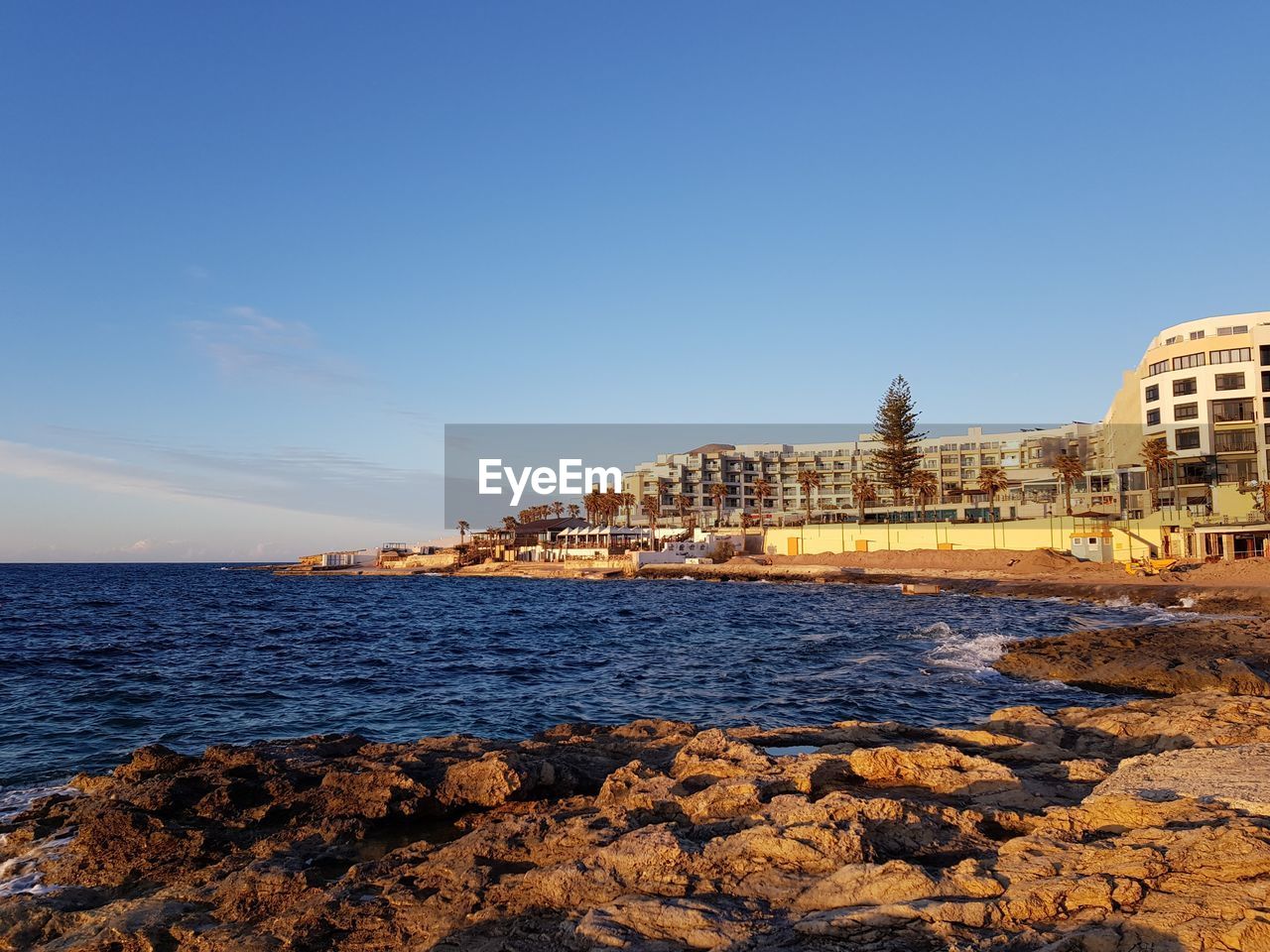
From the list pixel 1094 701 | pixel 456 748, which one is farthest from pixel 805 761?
pixel 1094 701

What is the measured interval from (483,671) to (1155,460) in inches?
2538

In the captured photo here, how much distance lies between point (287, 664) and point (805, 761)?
20.6 metres

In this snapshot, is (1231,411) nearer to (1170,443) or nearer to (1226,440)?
(1226,440)

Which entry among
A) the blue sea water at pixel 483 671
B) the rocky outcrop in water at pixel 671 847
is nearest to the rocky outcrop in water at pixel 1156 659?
the blue sea water at pixel 483 671

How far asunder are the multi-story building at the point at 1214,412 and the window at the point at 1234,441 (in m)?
0.07

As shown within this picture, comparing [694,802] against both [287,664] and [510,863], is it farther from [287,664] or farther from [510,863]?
[287,664]

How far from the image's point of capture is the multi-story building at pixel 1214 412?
69.1 metres

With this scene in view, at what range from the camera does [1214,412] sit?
232 feet

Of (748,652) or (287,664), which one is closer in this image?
(287,664)

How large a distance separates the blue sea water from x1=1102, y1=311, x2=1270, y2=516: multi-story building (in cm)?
3237

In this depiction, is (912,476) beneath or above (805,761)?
above

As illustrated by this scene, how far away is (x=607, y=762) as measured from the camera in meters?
12.6

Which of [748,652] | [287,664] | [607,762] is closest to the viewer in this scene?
[607,762]

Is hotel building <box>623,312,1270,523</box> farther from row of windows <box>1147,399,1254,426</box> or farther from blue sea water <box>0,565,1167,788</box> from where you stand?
blue sea water <box>0,565,1167,788</box>
